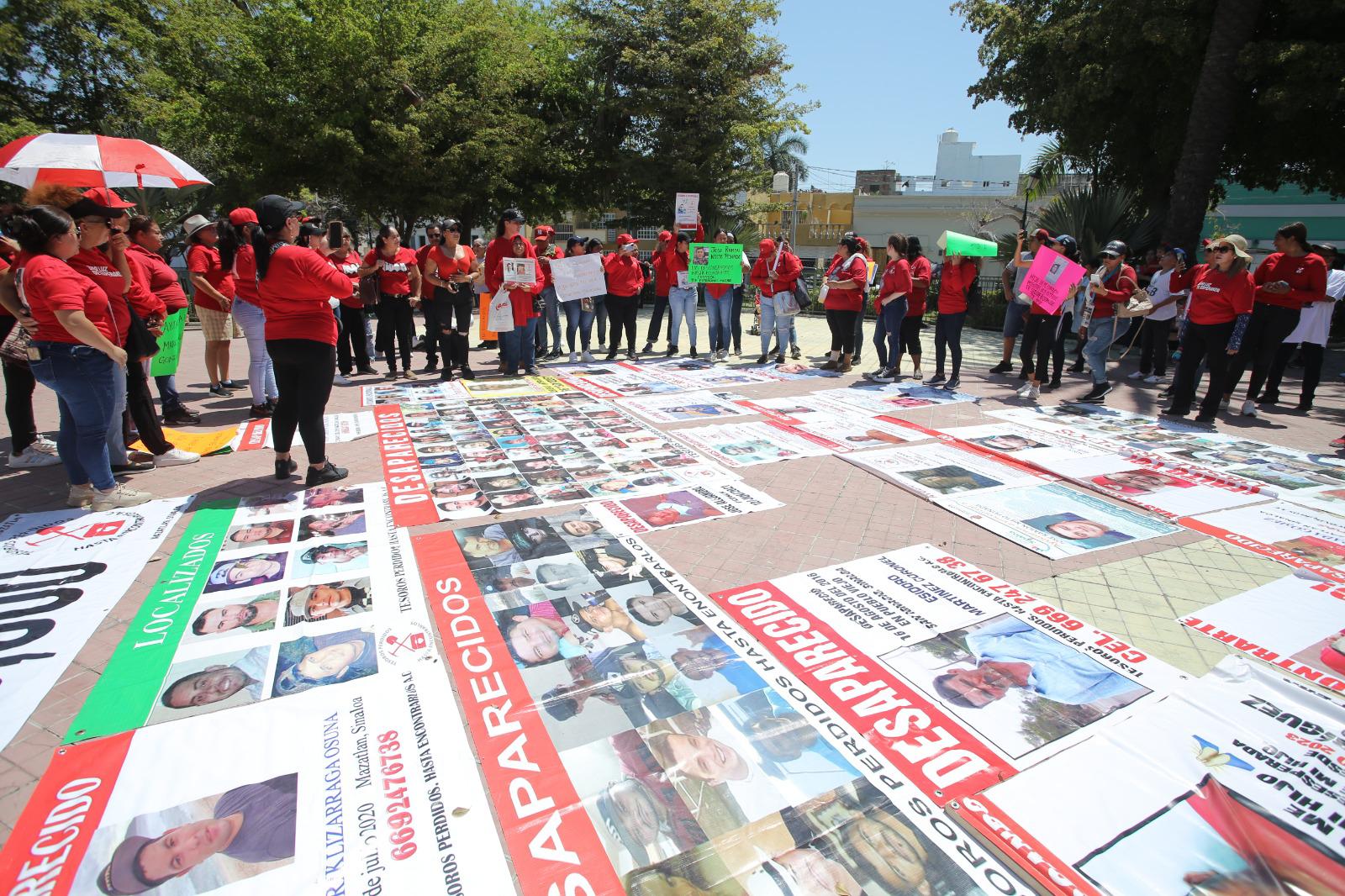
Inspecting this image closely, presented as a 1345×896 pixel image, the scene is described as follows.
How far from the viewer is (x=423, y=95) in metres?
19.5

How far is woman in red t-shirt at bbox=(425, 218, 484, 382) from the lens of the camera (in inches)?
305

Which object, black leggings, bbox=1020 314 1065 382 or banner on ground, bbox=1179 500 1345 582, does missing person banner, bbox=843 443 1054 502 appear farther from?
black leggings, bbox=1020 314 1065 382

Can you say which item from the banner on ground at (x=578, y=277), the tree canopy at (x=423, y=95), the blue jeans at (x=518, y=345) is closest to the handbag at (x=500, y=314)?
the blue jeans at (x=518, y=345)

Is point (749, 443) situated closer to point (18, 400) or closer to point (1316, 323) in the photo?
point (18, 400)

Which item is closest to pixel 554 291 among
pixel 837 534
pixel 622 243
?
pixel 622 243

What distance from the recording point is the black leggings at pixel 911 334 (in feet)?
27.5

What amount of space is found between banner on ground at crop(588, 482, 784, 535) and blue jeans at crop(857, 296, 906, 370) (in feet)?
15.1

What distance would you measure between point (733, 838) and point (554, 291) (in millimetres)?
8312

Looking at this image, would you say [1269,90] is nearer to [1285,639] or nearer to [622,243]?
[622,243]

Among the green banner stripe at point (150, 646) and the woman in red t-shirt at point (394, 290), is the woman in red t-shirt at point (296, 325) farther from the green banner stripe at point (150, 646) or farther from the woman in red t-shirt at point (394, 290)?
the woman in red t-shirt at point (394, 290)

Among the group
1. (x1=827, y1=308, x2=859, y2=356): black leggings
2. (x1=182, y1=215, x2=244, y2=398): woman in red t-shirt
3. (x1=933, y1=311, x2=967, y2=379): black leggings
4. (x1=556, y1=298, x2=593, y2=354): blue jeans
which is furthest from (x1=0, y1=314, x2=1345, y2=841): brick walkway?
(x1=556, y1=298, x2=593, y2=354): blue jeans

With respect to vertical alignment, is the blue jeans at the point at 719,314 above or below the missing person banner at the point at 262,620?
above

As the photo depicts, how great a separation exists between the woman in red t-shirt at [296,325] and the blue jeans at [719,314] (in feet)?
20.3

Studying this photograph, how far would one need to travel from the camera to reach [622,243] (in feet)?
30.9
